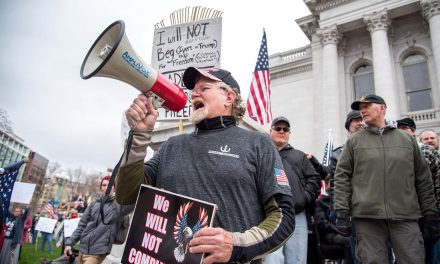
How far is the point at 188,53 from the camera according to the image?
479 cm

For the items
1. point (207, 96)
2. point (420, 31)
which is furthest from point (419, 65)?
point (207, 96)

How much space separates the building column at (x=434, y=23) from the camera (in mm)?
16172

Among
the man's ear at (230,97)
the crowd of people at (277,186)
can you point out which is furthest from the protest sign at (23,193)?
the man's ear at (230,97)

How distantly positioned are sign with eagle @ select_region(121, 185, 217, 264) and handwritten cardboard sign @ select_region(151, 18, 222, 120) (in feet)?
9.58

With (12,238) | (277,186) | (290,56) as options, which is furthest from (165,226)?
(290,56)

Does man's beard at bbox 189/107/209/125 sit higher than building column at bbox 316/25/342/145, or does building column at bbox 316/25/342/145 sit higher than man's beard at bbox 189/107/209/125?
building column at bbox 316/25/342/145

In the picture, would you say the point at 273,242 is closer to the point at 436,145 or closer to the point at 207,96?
the point at 207,96

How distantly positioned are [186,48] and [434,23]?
17373 mm

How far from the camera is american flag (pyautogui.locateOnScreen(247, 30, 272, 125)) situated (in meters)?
6.90

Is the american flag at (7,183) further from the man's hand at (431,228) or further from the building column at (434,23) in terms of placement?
the building column at (434,23)

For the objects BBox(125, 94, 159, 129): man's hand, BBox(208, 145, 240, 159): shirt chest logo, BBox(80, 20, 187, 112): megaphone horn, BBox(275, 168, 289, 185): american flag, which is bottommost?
BBox(275, 168, 289, 185): american flag

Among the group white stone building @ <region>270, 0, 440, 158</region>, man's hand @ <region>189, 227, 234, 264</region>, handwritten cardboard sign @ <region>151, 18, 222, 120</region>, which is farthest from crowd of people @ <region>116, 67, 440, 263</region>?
white stone building @ <region>270, 0, 440, 158</region>

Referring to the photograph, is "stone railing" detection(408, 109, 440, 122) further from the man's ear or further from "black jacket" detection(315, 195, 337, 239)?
the man's ear

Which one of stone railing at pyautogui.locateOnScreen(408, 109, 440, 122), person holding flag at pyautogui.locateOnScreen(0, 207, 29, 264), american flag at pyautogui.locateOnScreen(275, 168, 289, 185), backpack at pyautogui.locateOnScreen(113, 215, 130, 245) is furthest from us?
stone railing at pyautogui.locateOnScreen(408, 109, 440, 122)
